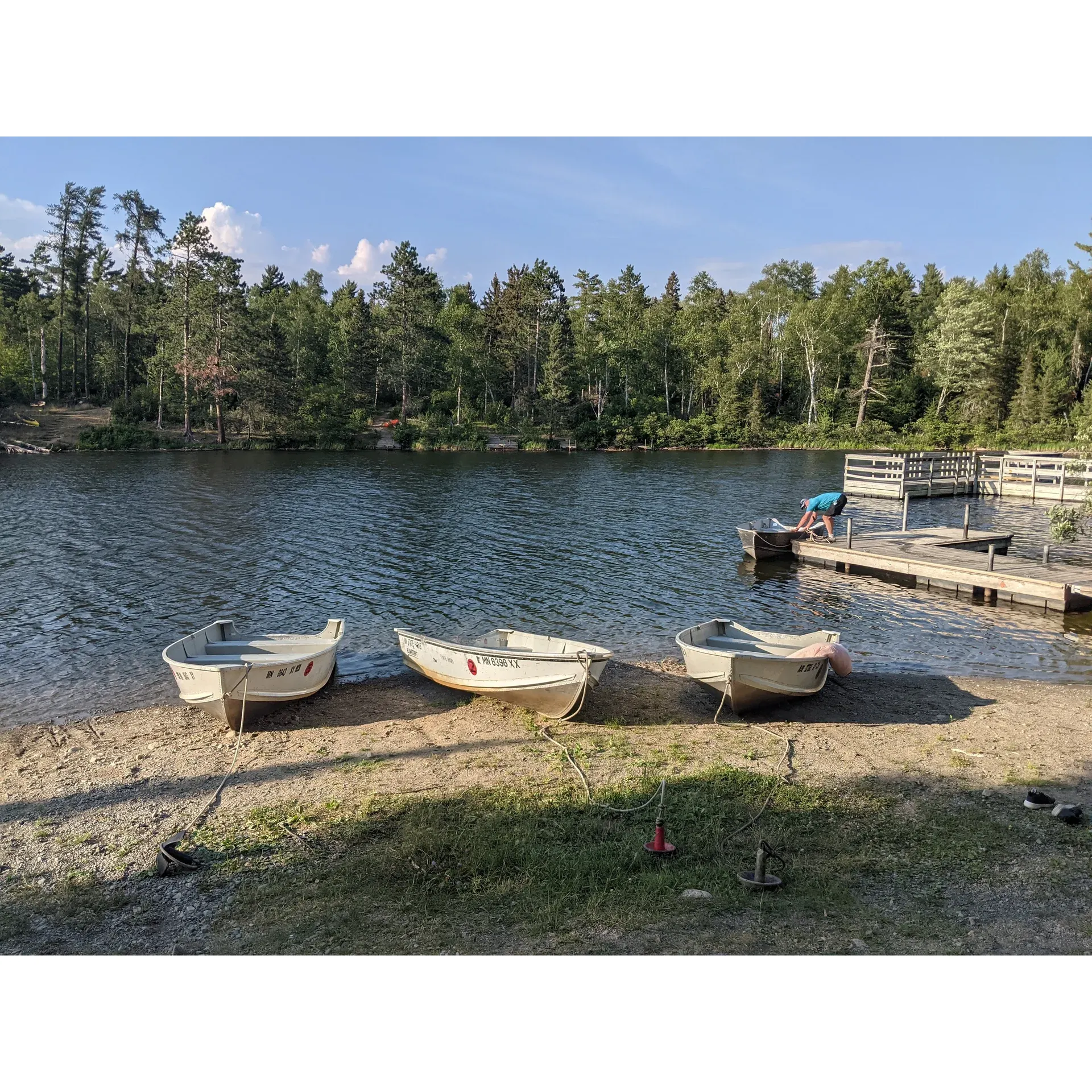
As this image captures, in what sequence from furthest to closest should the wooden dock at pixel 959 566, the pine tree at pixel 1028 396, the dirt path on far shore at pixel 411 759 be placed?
the pine tree at pixel 1028 396, the wooden dock at pixel 959 566, the dirt path on far shore at pixel 411 759

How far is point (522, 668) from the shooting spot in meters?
11.9

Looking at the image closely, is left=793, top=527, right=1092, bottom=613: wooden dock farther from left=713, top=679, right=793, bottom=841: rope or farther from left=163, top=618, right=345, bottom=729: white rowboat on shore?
left=163, top=618, right=345, bottom=729: white rowboat on shore

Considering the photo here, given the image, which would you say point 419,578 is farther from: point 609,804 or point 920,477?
point 920,477

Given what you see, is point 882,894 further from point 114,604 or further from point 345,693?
point 114,604

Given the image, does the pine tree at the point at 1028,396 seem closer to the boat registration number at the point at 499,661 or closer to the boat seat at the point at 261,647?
the boat registration number at the point at 499,661

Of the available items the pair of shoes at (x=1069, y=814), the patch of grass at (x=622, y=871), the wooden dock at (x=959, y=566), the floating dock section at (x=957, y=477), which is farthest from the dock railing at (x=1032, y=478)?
the patch of grass at (x=622, y=871)

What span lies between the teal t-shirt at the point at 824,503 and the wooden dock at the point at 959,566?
1.30m

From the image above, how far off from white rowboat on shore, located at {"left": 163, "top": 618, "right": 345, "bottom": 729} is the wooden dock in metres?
16.4

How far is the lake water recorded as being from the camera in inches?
625

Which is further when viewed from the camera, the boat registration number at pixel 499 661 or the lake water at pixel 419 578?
the lake water at pixel 419 578

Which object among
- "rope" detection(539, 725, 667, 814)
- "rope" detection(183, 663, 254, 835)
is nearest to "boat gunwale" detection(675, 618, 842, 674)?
"rope" detection(539, 725, 667, 814)

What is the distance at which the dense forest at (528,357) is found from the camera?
69875 millimetres

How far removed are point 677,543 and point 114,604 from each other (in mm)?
18350

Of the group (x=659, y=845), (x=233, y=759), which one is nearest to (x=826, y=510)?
(x=659, y=845)
